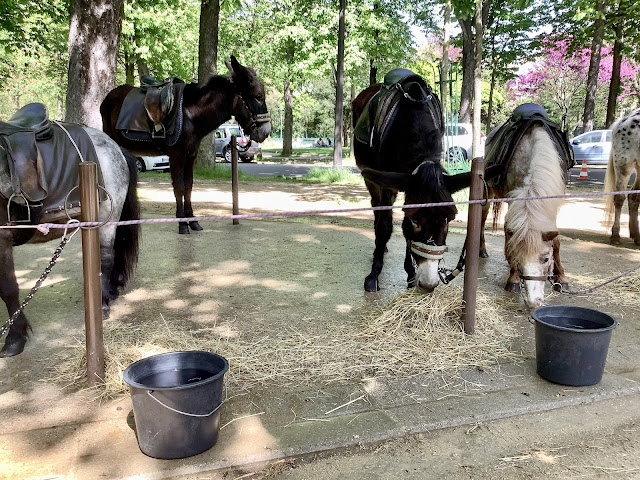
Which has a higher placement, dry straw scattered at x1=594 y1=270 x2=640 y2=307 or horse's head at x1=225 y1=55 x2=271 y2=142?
horse's head at x1=225 y1=55 x2=271 y2=142

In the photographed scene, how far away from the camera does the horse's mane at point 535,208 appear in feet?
12.3

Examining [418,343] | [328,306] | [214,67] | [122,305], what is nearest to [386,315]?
[418,343]

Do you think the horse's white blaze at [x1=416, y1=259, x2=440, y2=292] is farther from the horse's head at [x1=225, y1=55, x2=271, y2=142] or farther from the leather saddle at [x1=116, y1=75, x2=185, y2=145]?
the leather saddle at [x1=116, y1=75, x2=185, y2=145]

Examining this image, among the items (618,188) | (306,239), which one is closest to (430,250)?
(306,239)

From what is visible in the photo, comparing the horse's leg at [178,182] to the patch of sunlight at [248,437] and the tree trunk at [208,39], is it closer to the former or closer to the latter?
the patch of sunlight at [248,437]

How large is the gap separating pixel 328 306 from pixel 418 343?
1.05 metres

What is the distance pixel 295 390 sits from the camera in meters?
3.03

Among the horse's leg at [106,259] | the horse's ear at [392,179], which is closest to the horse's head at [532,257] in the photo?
the horse's ear at [392,179]

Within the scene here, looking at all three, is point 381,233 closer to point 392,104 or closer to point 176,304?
point 392,104

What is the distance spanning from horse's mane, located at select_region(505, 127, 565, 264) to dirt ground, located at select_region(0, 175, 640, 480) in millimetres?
748

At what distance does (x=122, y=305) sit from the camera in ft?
14.4

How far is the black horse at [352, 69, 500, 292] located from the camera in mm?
3650

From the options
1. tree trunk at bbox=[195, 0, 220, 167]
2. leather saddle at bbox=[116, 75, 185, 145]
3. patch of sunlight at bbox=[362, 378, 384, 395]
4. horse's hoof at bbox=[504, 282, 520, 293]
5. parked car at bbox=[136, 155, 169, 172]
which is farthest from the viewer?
parked car at bbox=[136, 155, 169, 172]

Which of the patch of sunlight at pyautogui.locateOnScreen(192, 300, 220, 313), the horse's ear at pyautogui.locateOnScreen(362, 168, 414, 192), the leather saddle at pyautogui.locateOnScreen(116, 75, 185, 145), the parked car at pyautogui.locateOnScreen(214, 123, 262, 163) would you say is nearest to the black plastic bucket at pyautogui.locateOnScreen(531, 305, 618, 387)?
the horse's ear at pyautogui.locateOnScreen(362, 168, 414, 192)
